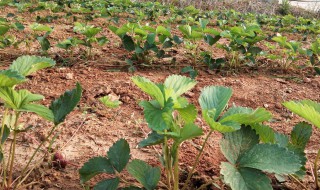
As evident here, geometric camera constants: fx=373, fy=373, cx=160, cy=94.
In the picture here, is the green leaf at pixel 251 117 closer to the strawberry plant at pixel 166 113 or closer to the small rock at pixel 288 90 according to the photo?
the strawberry plant at pixel 166 113

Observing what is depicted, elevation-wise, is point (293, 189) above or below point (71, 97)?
below

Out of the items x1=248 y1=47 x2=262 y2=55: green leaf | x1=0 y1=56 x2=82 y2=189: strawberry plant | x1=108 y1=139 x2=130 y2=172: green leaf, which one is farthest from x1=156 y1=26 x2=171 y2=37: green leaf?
x1=108 y1=139 x2=130 y2=172: green leaf

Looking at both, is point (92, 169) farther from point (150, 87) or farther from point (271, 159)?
point (271, 159)

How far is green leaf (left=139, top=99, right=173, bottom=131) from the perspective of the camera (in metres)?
0.93

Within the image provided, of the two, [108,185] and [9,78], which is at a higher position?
[9,78]

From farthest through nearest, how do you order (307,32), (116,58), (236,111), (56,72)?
(307,32) < (116,58) < (56,72) < (236,111)

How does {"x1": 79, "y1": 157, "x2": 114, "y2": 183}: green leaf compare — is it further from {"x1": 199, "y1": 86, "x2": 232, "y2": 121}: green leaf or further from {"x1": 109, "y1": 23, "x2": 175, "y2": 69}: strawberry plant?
{"x1": 109, "y1": 23, "x2": 175, "y2": 69}: strawberry plant

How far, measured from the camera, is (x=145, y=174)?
107cm

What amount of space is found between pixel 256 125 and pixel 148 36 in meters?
1.50

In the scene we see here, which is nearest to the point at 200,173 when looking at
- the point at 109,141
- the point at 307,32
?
the point at 109,141

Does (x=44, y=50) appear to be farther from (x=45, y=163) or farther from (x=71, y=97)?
(x=71, y=97)

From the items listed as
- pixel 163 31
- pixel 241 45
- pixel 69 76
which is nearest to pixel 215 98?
pixel 69 76

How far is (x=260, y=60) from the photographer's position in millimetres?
2979

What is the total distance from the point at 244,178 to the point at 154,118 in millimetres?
278
